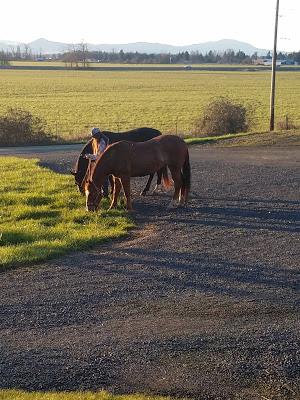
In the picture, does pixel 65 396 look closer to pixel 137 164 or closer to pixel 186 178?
pixel 137 164

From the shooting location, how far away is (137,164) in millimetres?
14367

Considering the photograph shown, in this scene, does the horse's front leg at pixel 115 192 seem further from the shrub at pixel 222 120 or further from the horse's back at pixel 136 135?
the shrub at pixel 222 120

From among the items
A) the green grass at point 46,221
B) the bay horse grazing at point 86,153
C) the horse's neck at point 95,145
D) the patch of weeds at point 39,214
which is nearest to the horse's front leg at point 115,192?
the green grass at point 46,221

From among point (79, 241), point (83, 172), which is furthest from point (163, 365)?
point (83, 172)

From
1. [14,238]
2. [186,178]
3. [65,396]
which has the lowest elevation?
[14,238]

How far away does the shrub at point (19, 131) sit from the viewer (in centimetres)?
3250

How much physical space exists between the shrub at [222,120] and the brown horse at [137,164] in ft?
61.9

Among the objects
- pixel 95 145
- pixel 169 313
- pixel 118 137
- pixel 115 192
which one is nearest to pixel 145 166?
pixel 115 192

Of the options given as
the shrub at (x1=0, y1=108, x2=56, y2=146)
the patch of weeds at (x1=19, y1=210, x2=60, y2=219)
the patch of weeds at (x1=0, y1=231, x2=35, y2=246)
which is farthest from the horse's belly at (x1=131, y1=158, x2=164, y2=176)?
A: the shrub at (x1=0, y1=108, x2=56, y2=146)

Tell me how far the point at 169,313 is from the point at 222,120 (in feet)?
86.7

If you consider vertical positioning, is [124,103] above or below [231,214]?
below

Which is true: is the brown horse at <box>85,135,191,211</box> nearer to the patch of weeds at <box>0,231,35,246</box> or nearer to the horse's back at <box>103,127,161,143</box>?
the horse's back at <box>103,127,161,143</box>

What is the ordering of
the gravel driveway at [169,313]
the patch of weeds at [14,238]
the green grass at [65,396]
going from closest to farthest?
the green grass at [65,396] < the gravel driveway at [169,313] < the patch of weeds at [14,238]

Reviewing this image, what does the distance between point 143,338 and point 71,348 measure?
833mm
